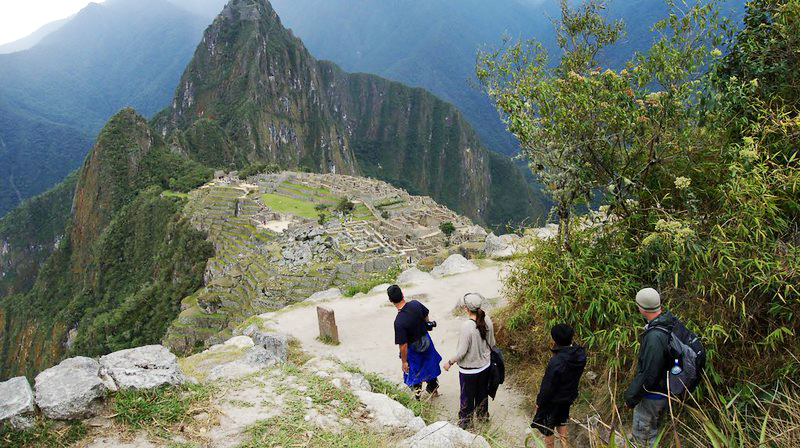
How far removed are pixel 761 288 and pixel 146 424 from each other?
447 cm

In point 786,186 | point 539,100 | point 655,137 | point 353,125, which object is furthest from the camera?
point 353,125

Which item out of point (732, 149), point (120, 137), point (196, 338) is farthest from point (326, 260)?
point (120, 137)

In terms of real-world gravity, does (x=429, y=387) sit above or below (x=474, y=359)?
below

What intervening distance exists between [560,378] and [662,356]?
0.73 meters

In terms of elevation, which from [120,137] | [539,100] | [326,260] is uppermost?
[120,137]

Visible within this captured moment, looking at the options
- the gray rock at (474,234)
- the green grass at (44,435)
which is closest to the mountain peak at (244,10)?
the gray rock at (474,234)

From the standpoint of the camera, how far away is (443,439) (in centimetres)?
335

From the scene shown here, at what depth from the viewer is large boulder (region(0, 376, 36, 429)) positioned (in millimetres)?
3152

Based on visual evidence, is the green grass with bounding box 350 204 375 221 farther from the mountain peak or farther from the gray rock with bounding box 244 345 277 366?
the mountain peak

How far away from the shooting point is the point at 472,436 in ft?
11.5

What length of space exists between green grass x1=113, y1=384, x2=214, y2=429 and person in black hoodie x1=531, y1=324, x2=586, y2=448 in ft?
8.54

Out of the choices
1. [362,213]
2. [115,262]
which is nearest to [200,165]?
[115,262]

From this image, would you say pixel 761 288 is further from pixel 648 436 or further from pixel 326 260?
pixel 326 260

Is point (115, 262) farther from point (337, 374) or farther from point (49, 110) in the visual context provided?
point (49, 110)
